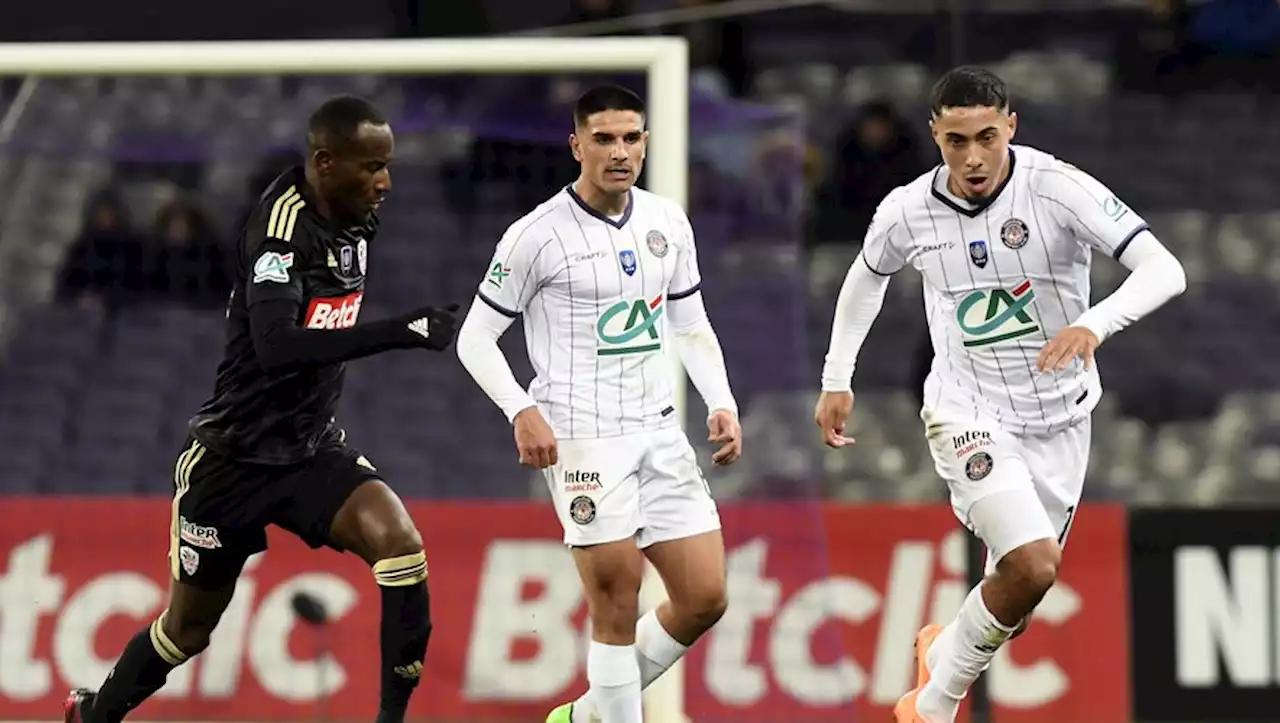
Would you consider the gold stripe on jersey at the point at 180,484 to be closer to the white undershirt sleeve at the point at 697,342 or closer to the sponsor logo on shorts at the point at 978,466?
the white undershirt sleeve at the point at 697,342

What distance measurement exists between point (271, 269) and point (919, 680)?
2.46m

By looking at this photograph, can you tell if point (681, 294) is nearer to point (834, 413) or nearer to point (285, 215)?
point (834, 413)

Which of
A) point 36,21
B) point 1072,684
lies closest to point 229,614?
point 1072,684

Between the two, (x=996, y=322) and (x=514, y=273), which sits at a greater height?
(x=514, y=273)

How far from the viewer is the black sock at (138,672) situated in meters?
6.63

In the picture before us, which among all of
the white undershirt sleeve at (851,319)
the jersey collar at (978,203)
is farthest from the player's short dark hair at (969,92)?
the white undershirt sleeve at (851,319)

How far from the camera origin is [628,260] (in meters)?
6.51

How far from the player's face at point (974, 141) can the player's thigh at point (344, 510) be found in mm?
1887

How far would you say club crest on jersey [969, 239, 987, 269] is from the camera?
21.0ft

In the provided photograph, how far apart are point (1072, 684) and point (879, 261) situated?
3.47 metres

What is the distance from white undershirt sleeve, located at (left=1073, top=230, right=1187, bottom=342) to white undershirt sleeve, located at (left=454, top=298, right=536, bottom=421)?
1634mm

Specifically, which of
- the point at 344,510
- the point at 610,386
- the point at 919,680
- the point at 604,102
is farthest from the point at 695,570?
the point at 604,102

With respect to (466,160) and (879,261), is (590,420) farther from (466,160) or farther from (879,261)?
(466,160)

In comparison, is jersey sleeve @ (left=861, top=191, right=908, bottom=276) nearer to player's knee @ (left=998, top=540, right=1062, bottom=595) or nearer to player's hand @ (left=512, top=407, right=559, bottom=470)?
player's knee @ (left=998, top=540, right=1062, bottom=595)
